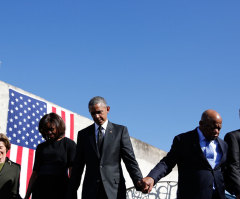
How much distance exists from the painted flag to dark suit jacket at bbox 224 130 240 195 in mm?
5418

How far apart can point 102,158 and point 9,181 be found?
4.66 feet

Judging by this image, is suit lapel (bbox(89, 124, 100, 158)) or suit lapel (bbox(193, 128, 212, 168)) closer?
suit lapel (bbox(193, 128, 212, 168))

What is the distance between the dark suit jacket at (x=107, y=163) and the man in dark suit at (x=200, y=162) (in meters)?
0.35

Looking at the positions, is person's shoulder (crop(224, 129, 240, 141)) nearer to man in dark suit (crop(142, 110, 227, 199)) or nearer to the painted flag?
man in dark suit (crop(142, 110, 227, 199))

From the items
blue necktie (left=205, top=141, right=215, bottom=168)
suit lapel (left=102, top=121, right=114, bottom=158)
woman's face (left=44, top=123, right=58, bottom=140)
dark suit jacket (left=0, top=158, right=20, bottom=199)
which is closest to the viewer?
blue necktie (left=205, top=141, right=215, bottom=168)

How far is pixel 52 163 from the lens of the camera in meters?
4.16

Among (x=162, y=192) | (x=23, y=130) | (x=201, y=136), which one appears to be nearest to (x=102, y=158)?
(x=201, y=136)

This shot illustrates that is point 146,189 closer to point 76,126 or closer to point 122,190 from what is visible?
point 122,190

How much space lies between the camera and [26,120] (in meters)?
8.48

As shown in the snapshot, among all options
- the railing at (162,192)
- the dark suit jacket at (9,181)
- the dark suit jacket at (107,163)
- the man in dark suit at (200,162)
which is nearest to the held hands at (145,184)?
the man in dark suit at (200,162)

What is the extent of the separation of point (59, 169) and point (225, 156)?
183 centimetres

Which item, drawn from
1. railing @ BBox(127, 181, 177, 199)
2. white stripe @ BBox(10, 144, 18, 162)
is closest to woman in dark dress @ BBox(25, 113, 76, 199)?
white stripe @ BBox(10, 144, 18, 162)

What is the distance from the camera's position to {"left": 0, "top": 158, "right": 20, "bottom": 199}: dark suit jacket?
14.2 ft

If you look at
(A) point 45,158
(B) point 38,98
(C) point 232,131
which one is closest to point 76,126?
(B) point 38,98
